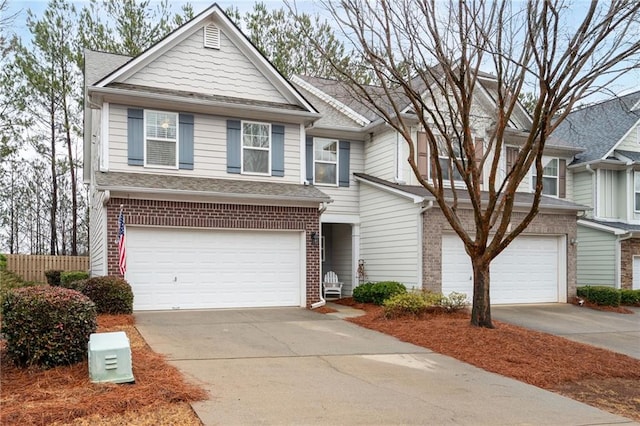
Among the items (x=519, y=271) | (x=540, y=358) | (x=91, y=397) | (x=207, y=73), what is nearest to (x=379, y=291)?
Answer: (x=519, y=271)

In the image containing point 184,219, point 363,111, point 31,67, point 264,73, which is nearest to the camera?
point 184,219

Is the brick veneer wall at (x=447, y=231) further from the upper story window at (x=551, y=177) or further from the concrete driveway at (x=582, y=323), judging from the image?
the upper story window at (x=551, y=177)

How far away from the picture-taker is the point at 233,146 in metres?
15.2

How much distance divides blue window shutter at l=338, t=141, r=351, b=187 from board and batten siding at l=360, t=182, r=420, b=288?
603mm

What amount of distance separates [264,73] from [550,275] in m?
11.0

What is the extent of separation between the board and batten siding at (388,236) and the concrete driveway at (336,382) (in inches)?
181

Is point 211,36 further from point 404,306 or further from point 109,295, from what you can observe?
point 404,306

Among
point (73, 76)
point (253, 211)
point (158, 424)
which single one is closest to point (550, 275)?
point (253, 211)

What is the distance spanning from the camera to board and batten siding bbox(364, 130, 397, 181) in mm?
17531

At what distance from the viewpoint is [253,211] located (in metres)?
14.5

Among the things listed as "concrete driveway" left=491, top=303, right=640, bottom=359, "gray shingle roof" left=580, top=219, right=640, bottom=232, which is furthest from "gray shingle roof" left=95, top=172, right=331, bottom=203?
"gray shingle roof" left=580, top=219, right=640, bottom=232

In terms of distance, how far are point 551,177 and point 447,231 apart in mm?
7096

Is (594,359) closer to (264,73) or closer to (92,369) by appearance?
(92,369)

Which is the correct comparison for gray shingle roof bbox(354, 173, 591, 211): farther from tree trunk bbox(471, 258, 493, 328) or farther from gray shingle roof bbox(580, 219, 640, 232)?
tree trunk bbox(471, 258, 493, 328)
